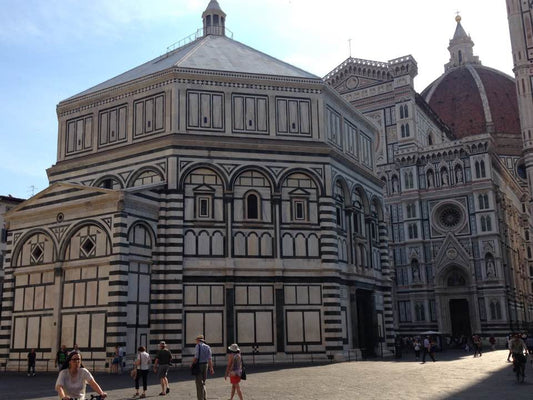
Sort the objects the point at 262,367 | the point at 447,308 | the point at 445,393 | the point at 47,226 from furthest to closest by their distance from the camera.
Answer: the point at 447,308, the point at 47,226, the point at 262,367, the point at 445,393

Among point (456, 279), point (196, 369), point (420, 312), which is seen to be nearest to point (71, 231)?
point (196, 369)

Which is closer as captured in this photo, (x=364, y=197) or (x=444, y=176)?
(x=364, y=197)

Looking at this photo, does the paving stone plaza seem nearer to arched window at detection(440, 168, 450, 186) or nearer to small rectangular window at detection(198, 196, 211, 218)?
small rectangular window at detection(198, 196, 211, 218)

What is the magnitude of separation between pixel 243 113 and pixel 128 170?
21.6 ft

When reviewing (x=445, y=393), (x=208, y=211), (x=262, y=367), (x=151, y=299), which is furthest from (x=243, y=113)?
(x=445, y=393)

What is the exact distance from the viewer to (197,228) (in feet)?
94.1

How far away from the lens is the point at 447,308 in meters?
54.5

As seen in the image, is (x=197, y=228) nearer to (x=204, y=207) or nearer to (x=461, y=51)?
(x=204, y=207)

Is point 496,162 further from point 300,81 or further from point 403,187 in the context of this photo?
point 300,81

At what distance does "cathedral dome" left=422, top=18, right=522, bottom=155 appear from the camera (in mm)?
94312

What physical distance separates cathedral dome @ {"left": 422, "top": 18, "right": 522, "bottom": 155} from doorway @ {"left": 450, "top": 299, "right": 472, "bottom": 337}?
43035 millimetres

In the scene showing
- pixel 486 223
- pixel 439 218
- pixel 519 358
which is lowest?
pixel 519 358

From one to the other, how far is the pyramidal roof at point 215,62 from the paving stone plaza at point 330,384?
15.7 m

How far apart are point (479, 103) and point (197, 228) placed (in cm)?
8199
